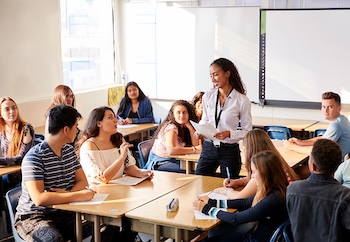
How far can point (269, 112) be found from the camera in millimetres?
8406

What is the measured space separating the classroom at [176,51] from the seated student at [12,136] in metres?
1.24

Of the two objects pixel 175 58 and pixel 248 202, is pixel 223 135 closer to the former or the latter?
pixel 248 202

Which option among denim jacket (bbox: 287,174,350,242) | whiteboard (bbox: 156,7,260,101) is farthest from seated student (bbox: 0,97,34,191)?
whiteboard (bbox: 156,7,260,101)

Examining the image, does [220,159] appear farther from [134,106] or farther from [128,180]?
[134,106]

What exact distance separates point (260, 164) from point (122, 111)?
176 inches

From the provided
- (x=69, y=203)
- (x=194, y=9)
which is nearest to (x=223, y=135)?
(x=69, y=203)

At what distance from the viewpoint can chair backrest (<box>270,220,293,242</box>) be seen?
351 cm

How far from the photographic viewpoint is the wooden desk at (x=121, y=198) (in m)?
3.96

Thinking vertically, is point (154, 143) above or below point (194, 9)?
below

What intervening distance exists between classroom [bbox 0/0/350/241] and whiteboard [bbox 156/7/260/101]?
0.02 m

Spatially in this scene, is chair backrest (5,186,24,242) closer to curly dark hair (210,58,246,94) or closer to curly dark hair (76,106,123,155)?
curly dark hair (76,106,123,155)

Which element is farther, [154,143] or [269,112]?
[269,112]

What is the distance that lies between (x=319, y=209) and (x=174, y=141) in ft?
9.11

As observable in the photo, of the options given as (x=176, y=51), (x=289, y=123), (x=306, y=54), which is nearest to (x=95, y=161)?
(x=289, y=123)
